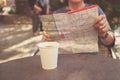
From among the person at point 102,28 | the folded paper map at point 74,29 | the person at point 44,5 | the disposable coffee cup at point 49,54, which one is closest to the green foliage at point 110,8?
the person at point 102,28

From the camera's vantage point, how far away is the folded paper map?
1864mm

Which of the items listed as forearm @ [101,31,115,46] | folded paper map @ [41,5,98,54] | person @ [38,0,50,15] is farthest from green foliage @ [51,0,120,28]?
person @ [38,0,50,15]

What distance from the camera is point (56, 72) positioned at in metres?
1.59

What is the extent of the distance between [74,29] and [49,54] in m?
0.46

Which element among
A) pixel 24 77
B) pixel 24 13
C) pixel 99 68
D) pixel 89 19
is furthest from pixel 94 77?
pixel 24 13

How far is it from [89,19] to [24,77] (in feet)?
2.08

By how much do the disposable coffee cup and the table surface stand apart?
0.12ft

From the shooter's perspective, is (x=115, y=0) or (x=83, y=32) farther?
(x=115, y=0)

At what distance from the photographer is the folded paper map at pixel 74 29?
1.86 m

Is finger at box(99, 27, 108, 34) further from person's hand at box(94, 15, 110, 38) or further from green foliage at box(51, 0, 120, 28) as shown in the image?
green foliage at box(51, 0, 120, 28)

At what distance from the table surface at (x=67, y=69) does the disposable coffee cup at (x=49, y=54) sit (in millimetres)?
35

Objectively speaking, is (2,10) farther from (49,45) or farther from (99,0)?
(49,45)

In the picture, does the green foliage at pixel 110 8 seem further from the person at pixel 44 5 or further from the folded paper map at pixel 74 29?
the person at pixel 44 5

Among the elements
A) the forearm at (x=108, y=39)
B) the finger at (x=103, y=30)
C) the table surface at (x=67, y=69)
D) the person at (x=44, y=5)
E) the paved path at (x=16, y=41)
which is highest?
Answer: the finger at (x=103, y=30)
